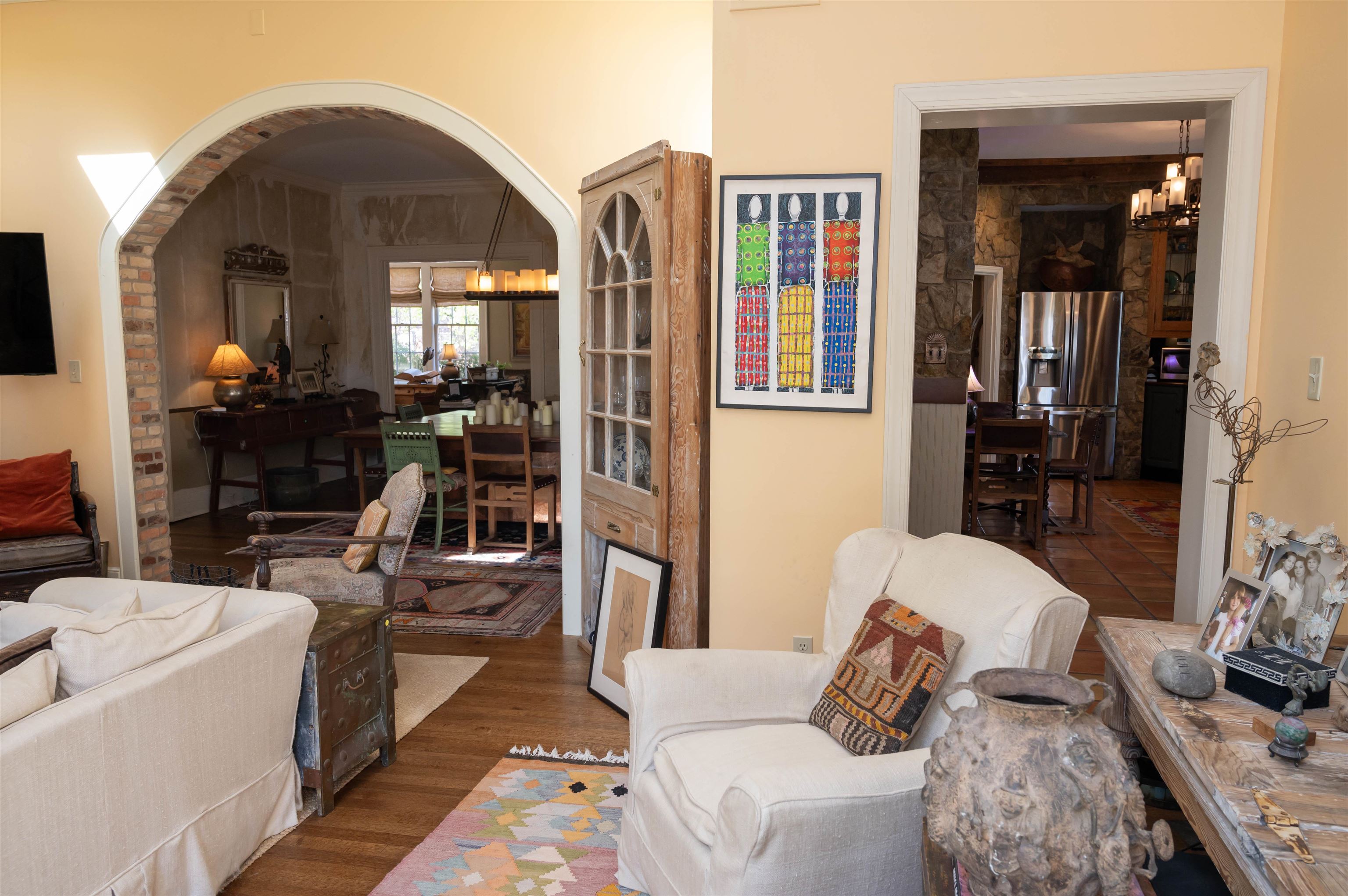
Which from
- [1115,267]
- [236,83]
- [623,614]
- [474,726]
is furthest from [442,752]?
[1115,267]

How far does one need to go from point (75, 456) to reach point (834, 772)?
16.4 ft

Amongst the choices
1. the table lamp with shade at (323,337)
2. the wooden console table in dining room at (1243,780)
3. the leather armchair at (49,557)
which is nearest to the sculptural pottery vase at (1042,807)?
the wooden console table in dining room at (1243,780)

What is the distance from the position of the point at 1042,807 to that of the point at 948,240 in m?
5.26

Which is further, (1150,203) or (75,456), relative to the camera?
(1150,203)

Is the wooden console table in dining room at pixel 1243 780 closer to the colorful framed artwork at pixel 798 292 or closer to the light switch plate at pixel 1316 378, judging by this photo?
the light switch plate at pixel 1316 378

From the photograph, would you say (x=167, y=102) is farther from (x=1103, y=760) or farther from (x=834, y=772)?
(x=1103, y=760)

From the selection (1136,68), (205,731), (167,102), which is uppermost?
(167,102)

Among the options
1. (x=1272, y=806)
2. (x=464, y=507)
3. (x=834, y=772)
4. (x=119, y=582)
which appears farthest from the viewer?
(x=464, y=507)

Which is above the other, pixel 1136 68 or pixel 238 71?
pixel 238 71

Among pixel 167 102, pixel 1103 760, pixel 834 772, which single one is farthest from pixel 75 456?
pixel 1103 760

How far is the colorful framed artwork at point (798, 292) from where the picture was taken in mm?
3295

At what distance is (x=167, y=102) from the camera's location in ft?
15.5

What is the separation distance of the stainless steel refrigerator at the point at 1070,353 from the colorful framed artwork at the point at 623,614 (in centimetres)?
679

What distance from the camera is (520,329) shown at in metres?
12.6
